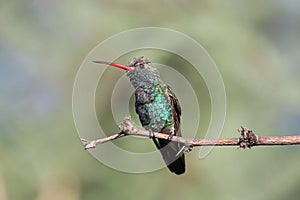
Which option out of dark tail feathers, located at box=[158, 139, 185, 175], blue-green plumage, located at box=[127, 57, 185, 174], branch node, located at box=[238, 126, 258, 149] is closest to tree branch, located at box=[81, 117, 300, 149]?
branch node, located at box=[238, 126, 258, 149]

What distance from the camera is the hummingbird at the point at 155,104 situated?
11.9 ft

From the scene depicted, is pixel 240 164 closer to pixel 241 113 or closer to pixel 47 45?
pixel 241 113

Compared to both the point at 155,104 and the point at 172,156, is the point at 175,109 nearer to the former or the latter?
the point at 155,104

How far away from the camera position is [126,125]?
2633 millimetres

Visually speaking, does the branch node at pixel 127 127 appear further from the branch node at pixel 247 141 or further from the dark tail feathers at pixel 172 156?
the dark tail feathers at pixel 172 156

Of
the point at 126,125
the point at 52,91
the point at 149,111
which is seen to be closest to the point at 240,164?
the point at 149,111

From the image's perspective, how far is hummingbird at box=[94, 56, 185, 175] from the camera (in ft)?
11.9

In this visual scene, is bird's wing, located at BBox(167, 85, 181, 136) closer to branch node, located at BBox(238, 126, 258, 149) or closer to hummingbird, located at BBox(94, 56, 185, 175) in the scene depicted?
hummingbird, located at BBox(94, 56, 185, 175)

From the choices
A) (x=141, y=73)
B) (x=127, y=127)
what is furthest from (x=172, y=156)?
(x=127, y=127)

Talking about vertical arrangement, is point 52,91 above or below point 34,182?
above

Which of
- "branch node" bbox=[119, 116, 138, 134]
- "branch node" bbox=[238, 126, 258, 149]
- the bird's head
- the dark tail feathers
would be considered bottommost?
"branch node" bbox=[238, 126, 258, 149]

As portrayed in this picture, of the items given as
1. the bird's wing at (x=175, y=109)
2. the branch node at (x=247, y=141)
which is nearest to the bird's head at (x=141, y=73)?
the bird's wing at (x=175, y=109)

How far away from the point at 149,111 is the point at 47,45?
1520 mm

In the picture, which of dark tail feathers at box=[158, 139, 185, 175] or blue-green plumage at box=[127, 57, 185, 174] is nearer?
dark tail feathers at box=[158, 139, 185, 175]
